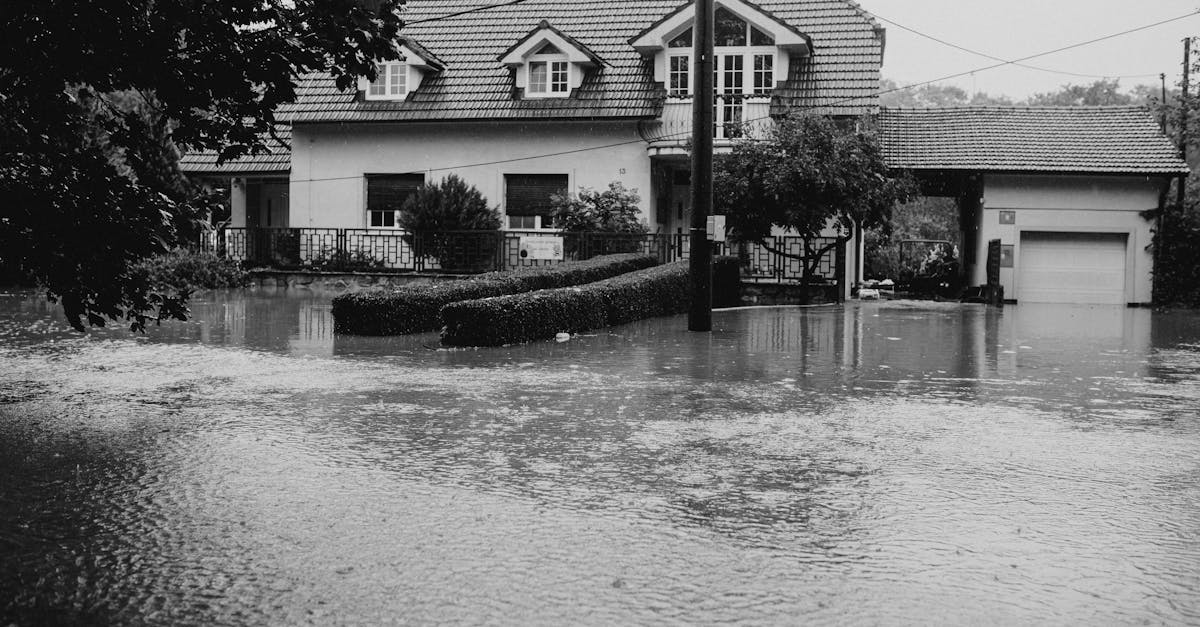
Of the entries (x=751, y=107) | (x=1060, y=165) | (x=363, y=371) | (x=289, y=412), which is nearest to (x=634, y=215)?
(x=751, y=107)

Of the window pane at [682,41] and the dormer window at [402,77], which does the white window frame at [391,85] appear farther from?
the window pane at [682,41]

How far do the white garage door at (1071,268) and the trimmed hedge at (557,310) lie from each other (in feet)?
43.1

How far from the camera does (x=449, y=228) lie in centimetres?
2938

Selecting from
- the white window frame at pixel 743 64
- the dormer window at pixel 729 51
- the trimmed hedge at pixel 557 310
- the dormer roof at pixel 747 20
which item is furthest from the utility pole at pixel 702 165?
the white window frame at pixel 743 64

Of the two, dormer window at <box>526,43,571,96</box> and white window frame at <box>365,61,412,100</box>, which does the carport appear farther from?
white window frame at <box>365,61,412,100</box>

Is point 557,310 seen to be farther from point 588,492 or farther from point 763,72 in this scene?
point 763,72

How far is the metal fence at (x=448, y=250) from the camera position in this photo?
90.2 ft

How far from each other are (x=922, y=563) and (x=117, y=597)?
11.2 feet

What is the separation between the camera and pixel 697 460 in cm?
751

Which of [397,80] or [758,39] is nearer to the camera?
[758,39]

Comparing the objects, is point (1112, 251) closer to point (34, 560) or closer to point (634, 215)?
point (634, 215)

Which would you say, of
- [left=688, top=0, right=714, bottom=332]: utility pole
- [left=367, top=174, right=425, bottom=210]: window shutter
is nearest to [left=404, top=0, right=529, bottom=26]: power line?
[left=367, top=174, right=425, bottom=210]: window shutter

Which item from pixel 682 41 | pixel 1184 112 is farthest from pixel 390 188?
pixel 1184 112

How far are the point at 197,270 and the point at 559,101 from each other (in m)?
9.90
